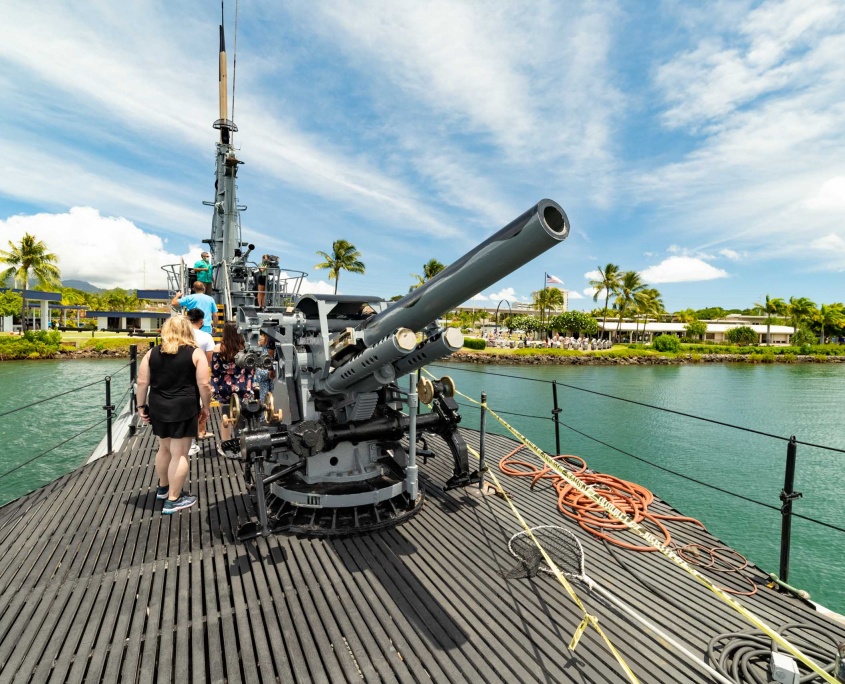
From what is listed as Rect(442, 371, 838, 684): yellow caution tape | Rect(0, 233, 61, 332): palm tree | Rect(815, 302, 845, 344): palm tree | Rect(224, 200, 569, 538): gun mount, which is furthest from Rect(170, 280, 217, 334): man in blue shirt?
Rect(815, 302, 845, 344): palm tree

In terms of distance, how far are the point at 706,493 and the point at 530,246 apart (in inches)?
368

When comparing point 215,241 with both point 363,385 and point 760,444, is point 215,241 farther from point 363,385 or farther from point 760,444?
point 760,444

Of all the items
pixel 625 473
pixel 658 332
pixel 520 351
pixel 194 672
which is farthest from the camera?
pixel 658 332

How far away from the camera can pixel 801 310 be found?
216ft

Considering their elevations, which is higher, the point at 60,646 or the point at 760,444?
the point at 60,646

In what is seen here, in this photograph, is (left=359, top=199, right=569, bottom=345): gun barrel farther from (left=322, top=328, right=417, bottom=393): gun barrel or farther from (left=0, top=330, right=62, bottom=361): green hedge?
(left=0, top=330, right=62, bottom=361): green hedge

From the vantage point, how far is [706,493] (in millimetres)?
9086

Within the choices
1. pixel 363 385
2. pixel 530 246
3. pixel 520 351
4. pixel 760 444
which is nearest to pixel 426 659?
pixel 363 385

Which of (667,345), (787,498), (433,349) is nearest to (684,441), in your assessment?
(787,498)

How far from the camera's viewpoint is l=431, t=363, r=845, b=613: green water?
700 cm

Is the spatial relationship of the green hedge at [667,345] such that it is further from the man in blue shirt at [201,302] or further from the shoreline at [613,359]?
the man in blue shirt at [201,302]

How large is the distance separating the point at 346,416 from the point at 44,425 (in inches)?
536

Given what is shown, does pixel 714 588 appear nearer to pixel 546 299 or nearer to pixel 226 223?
pixel 226 223

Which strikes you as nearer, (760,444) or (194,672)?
(194,672)
